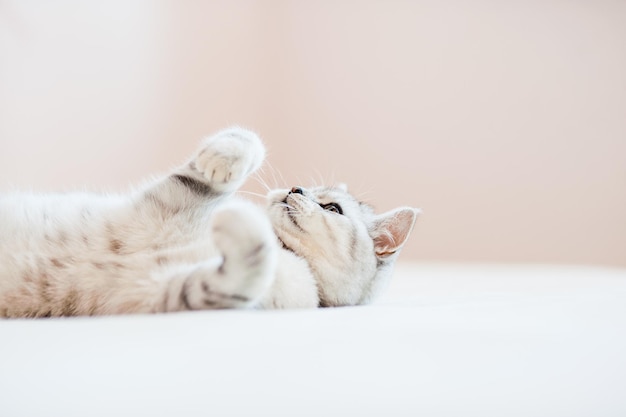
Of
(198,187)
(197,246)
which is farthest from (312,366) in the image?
(198,187)

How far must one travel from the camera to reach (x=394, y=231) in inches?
58.7

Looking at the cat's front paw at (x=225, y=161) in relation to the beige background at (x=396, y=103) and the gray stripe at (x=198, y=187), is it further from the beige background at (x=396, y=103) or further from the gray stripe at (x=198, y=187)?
the beige background at (x=396, y=103)

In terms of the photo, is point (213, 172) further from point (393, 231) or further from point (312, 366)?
point (312, 366)

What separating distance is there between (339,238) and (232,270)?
502mm

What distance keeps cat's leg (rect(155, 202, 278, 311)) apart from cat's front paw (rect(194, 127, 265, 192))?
0.27 metres

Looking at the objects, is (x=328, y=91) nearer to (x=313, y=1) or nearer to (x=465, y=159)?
(x=313, y=1)

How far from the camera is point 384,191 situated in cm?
354

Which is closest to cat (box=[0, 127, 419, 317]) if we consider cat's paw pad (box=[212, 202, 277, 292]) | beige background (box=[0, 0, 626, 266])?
cat's paw pad (box=[212, 202, 277, 292])

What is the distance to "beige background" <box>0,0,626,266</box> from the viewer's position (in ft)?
9.28

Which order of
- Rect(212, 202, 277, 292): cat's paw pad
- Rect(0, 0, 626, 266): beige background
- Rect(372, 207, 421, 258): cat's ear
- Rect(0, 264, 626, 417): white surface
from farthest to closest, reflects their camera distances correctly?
Rect(0, 0, 626, 266): beige background < Rect(372, 207, 421, 258): cat's ear < Rect(212, 202, 277, 292): cat's paw pad < Rect(0, 264, 626, 417): white surface

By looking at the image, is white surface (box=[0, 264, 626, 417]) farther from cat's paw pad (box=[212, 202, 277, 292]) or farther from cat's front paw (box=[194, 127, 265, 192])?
cat's front paw (box=[194, 127, 265, 192])

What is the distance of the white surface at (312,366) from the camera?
0.56m

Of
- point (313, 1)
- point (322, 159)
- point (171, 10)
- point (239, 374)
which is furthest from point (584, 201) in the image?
point (239, 374)

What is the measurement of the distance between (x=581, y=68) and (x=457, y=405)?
9.83 ft
